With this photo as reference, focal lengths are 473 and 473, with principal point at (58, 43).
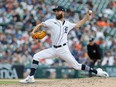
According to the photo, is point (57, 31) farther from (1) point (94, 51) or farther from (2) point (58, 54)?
(1) point (94, 51)

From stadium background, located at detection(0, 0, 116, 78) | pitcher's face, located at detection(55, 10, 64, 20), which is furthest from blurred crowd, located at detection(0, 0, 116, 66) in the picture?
pitcher's face, located at detection(55, 10, 64, 20)

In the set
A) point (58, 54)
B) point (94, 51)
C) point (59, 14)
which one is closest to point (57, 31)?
point (59, 14)

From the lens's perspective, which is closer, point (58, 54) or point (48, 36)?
point (58, 54)

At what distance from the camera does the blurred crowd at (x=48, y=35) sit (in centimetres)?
1972

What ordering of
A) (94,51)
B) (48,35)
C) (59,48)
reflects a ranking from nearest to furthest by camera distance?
(59,48)
(94,51)
(48,35)

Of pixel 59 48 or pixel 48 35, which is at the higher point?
pixel 48 35

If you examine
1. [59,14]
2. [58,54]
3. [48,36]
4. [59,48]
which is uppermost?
[48,36]

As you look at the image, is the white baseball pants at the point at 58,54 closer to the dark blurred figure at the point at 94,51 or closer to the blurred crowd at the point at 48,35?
the dark blurred figure at the point at 94,51

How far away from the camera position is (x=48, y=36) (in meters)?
20.8

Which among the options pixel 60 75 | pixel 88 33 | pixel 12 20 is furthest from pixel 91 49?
pixel 12 20

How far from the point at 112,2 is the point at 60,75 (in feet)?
19.9

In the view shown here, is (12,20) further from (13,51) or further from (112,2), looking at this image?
(112,2)

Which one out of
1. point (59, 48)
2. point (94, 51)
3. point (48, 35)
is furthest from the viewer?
point (48, 35)

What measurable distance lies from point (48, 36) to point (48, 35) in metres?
0.04
